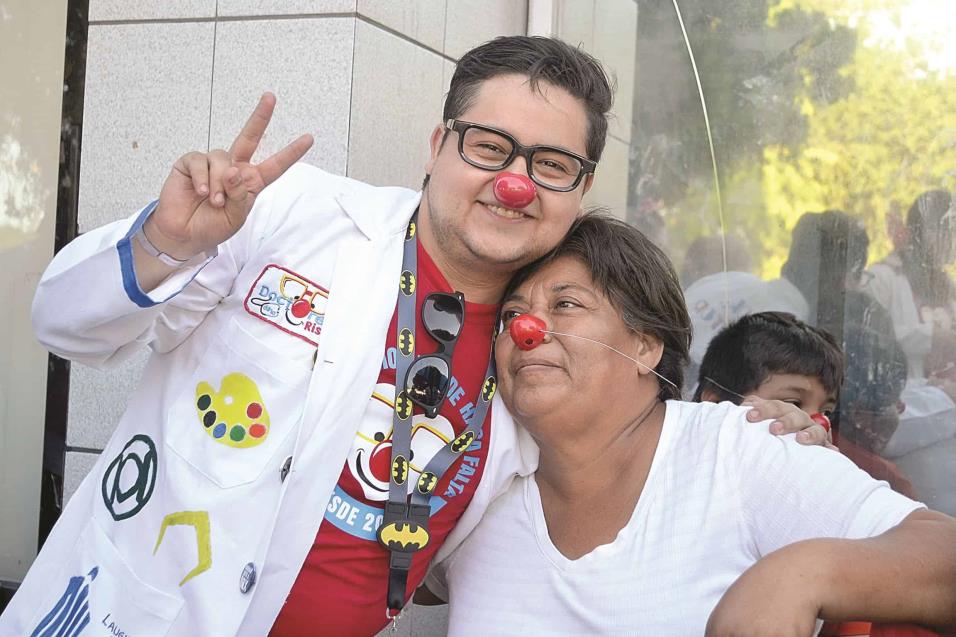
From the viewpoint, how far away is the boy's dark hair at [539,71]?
2.93m

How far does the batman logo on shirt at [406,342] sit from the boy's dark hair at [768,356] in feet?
4.80

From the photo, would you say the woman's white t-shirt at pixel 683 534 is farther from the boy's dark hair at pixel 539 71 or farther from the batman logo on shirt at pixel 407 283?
the boy's dark hair at pixel 539 71

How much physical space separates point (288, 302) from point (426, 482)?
549 mm

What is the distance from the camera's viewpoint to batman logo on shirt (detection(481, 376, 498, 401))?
2898mm

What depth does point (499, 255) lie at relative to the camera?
9.27ft

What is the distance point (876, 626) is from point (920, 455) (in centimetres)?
197

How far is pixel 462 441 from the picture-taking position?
111 inches

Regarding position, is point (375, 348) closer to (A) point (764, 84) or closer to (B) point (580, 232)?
(B) point (580, 232)

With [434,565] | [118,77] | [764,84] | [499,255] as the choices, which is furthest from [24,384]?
[764,84]

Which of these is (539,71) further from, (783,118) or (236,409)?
(783,118)

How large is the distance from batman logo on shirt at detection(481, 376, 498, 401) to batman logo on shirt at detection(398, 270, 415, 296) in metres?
0.31

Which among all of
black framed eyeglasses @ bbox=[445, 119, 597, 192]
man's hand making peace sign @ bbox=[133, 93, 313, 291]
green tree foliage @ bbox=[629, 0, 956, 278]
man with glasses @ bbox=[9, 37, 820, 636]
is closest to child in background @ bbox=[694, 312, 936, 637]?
green tree foliage @ bbox=[629, 0, 956, 278]

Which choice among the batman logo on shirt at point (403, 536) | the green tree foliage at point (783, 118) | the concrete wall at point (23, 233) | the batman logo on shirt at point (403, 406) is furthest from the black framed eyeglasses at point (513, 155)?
the concrete wall at point (23, 233)

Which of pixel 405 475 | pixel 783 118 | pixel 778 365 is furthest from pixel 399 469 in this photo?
pixel 783 118
